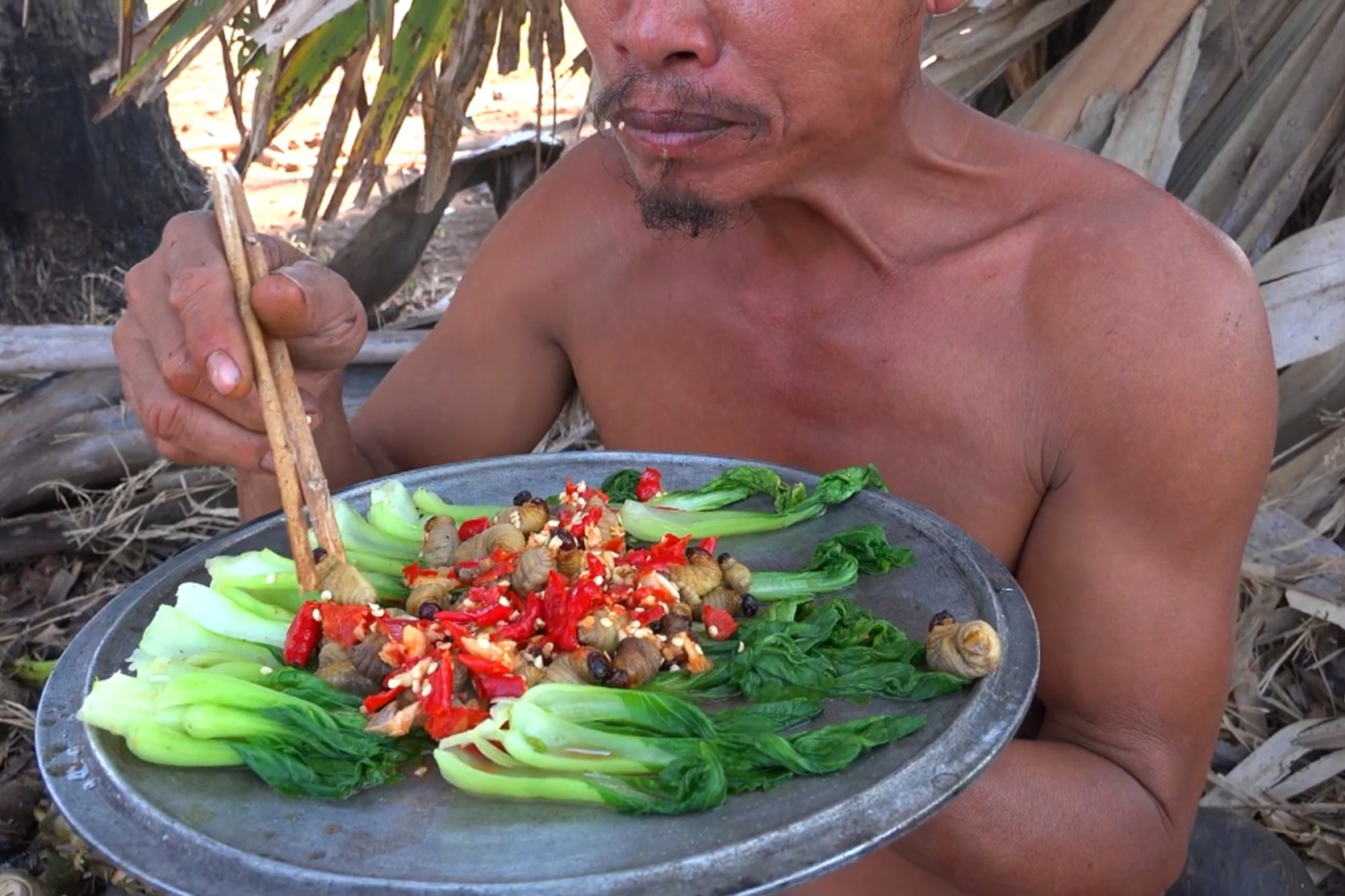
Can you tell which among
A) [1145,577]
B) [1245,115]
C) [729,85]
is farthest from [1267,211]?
[729,85]

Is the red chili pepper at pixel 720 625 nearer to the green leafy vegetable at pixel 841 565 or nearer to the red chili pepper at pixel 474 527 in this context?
the green leafy vegetable at pixel 841 565

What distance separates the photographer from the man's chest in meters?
2.40

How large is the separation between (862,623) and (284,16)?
7.41ft

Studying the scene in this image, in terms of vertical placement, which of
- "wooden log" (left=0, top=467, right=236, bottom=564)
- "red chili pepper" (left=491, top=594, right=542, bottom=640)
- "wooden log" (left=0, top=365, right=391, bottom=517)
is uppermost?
"red chili pepper" (left=491, top=594, right=542, bottom=640)

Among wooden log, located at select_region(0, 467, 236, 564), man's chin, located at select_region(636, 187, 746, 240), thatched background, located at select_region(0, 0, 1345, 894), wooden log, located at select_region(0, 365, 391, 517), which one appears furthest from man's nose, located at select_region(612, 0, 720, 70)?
wooden log, located at select_region(0, 467, 236, 564)

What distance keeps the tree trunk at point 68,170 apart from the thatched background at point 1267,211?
8.50ft

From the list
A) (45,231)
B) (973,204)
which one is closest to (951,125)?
(973,204)

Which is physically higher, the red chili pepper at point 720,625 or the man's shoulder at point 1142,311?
the man's shoulder at point 1142,311

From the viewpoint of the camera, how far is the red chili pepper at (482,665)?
1.70 metres

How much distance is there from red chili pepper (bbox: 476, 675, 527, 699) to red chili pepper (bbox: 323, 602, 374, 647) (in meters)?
0.21

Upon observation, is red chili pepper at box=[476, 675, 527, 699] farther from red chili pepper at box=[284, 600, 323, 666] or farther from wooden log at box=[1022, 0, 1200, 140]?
wooden log at box=[1022, 0, 1200, 140]

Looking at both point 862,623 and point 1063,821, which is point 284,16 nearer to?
point 862,623

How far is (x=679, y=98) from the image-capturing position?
6.93 ft

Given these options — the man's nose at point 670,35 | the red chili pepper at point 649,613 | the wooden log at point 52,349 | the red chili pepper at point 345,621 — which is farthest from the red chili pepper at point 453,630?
the wooden log at point 52,349
